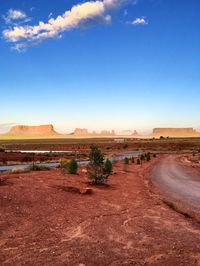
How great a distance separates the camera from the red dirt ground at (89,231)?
9.65 metres

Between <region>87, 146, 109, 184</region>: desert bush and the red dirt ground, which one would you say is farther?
<region>87, 146, 109, 184</region>: desert bush

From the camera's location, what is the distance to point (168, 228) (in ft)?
43.4

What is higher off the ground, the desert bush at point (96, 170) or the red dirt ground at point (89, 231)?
the desert bush at point (96, 170)

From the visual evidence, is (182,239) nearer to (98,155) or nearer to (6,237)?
(6,237)

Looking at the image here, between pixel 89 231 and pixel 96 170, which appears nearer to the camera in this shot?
pixel 89 231

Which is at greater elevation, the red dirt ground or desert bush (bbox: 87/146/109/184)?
desert bush (bbox: 87/146/109/184)

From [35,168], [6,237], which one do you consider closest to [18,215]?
[6,237]

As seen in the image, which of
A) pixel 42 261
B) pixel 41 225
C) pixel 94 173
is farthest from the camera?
pixel 94 173

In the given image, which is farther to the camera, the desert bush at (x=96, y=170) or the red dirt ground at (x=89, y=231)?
the desert bush at (x=96, y=170)

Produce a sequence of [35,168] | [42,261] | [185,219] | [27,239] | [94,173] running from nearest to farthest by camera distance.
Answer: [42,261], [27,239], [185,219], [94,173], [35,168]

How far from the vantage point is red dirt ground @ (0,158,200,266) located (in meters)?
9.65

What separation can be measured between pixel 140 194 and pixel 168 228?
30.4ft

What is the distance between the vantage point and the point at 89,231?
40.9 ft

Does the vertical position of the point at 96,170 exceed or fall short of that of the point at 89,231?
it exceeds it
